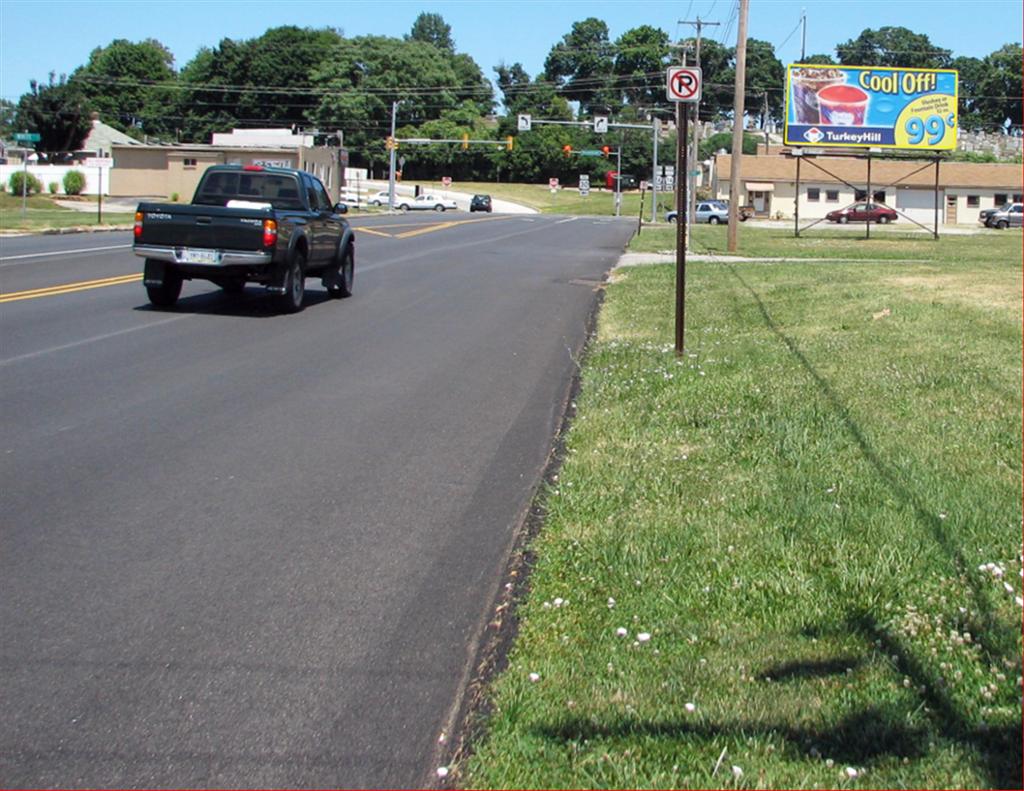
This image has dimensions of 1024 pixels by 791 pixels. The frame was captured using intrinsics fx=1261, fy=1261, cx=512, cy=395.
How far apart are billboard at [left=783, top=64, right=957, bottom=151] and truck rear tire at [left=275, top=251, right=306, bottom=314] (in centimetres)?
2752

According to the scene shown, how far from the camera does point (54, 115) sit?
95250 millimetres

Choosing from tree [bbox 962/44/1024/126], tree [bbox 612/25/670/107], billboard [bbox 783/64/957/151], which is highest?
tree [bbox 612/25/670/107]

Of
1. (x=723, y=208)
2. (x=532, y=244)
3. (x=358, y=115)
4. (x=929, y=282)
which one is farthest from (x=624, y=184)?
(x=929, y=282)

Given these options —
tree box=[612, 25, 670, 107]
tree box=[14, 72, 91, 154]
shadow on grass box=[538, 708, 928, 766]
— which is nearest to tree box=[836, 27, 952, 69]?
tree box=[14, 72, 91, 154]

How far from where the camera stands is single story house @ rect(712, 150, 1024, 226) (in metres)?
77.3

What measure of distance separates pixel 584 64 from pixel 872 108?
402 feet

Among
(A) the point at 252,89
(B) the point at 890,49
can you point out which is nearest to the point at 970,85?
(B) the point at 890,49

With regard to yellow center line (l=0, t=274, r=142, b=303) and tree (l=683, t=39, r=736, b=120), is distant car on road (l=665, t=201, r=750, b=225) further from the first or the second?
yellow center line (l=0, t=274, r=142, b=303)

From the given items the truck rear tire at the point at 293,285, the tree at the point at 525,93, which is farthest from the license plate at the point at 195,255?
the tree at the point at 525,93

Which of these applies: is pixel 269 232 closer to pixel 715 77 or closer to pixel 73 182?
pixel 73 182

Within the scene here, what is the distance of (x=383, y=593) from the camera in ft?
19.0

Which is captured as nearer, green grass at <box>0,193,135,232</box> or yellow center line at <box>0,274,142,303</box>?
yellow center line at <box>0,274,142,303</box>

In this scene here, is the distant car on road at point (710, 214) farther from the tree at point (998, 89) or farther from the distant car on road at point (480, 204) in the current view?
the distant car on road at point (480, 204)

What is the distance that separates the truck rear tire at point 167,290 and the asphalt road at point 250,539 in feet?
5.05
